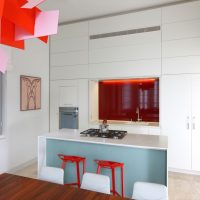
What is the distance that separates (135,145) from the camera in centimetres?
243

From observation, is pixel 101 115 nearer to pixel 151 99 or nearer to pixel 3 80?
pixel 151 99

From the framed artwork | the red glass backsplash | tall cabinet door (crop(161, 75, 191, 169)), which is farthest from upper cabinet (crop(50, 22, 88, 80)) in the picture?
tall cabinet door (crop(161, 75, 191, 169))

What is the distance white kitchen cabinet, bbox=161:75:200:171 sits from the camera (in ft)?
12.4

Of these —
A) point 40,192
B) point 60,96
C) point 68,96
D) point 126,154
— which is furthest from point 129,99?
point 40,192

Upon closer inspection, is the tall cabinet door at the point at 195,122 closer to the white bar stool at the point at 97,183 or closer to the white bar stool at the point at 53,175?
the white bar stool at the point at 97,183

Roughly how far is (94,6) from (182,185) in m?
4.06

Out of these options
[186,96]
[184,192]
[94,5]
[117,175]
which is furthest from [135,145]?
[94,5]

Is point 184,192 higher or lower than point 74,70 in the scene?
lower

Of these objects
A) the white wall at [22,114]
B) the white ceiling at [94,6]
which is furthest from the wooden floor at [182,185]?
the white ceiling at [94,6]

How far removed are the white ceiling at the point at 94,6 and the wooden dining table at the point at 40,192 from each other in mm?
3454

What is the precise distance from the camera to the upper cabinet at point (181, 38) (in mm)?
3764

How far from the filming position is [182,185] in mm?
3312

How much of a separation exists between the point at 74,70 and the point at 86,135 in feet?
7.56

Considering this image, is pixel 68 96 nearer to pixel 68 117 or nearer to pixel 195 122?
pixel 68 117
